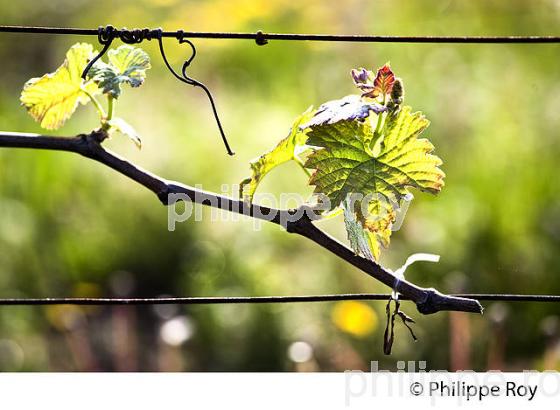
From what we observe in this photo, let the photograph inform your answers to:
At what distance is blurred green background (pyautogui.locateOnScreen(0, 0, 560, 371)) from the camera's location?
2.43 metres

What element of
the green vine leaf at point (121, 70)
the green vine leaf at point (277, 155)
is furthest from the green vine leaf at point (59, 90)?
the green vine leaf at point (277, 155)

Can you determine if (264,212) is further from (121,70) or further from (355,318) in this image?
(355,318)

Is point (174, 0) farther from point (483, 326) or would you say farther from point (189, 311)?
point (483, 326)

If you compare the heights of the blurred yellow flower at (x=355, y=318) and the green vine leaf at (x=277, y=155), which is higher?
the green vine leaf at (x=277, y=155)

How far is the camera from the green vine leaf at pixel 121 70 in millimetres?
910

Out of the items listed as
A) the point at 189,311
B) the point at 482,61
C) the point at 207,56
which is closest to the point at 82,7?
the point at 207,56

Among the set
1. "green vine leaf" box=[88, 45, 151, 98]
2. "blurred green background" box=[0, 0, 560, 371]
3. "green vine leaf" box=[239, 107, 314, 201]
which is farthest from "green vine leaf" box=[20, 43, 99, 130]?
"blurred green background" box=[0, 0, 560, 371]

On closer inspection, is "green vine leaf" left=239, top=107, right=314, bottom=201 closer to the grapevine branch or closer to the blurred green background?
the grapevine branch

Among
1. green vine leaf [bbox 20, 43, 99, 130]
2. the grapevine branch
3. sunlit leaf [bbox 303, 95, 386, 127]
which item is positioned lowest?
the grapevine branch

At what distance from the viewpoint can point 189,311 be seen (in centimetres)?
259

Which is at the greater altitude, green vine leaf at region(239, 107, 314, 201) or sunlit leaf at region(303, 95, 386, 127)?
sunlit leaf at region(303, 95, 386, 127)

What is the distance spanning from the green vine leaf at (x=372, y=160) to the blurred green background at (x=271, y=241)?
101 cm

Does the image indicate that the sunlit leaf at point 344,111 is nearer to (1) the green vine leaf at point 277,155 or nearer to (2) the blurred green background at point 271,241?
(1) the green vine leaf at point 277,155

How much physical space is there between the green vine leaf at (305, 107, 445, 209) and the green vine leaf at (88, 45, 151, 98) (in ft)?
0.70
